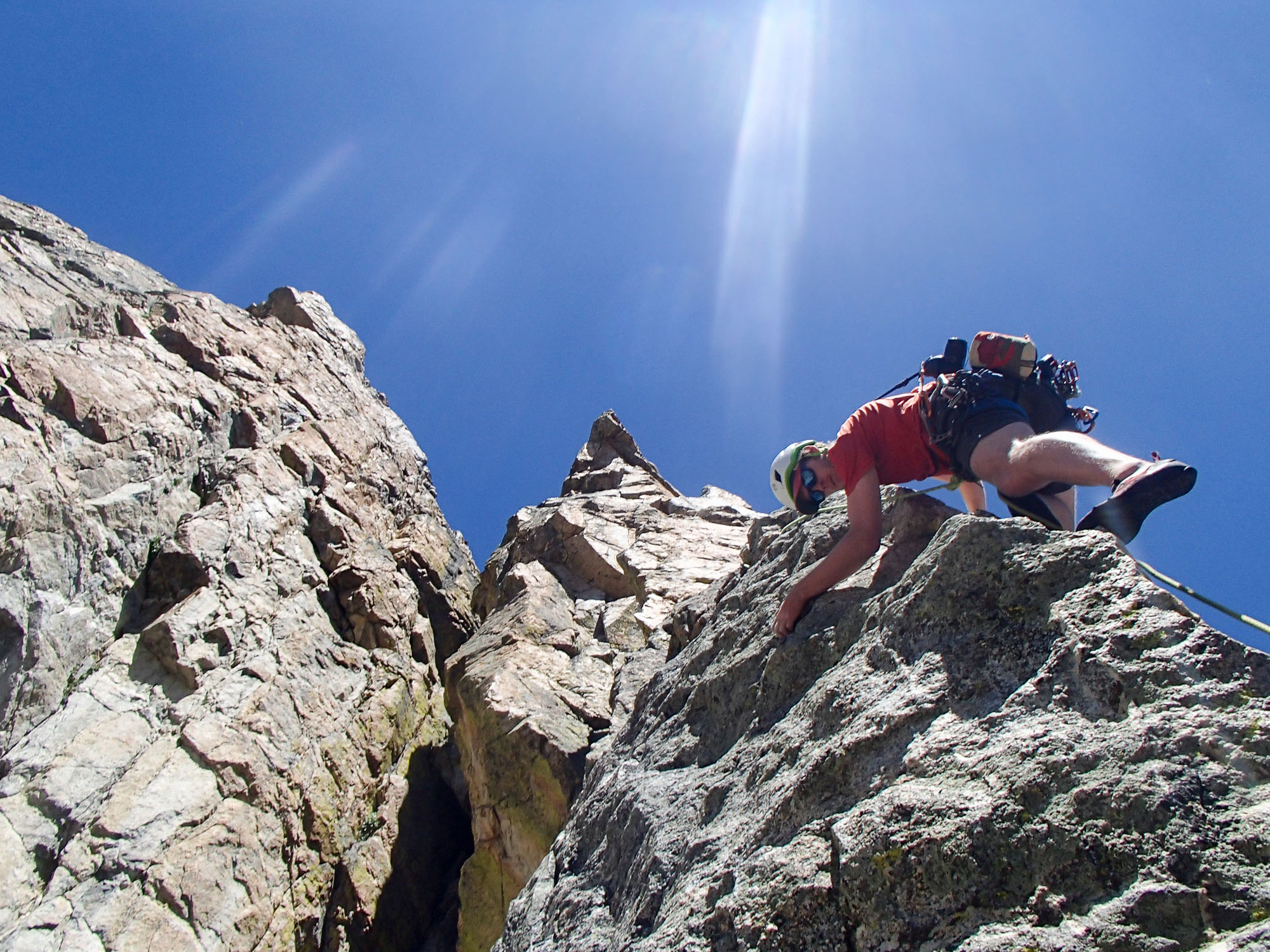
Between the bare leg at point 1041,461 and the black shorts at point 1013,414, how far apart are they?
11cm

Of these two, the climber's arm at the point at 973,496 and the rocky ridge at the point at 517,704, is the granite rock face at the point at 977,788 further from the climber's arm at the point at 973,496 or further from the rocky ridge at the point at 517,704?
the climber's arm at the point at 973,496

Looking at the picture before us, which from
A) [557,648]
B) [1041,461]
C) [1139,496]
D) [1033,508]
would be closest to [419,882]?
[557,648]

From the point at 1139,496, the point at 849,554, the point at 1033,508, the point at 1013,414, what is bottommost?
the point at 1139,496

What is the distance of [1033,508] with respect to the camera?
5574mm

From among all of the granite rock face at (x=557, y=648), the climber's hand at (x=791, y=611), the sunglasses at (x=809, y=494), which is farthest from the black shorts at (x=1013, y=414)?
the granite rock face at (x=557, y=648)

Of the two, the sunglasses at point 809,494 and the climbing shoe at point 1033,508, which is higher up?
the sunglasses at point 809,494

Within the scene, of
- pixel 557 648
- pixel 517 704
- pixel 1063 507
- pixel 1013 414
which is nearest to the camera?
pixel 1063 507

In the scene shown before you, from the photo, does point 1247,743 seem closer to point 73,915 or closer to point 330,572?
point 73,915

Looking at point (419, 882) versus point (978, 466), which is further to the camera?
point (419, 882)

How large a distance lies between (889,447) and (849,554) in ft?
4.22

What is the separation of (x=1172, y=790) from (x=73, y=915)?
35.6 ft

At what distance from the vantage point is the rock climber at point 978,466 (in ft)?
14.7

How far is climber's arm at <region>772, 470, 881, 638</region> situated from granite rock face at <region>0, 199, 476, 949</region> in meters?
8.09

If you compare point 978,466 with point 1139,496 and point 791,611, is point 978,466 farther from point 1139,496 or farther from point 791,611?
point 791,611
